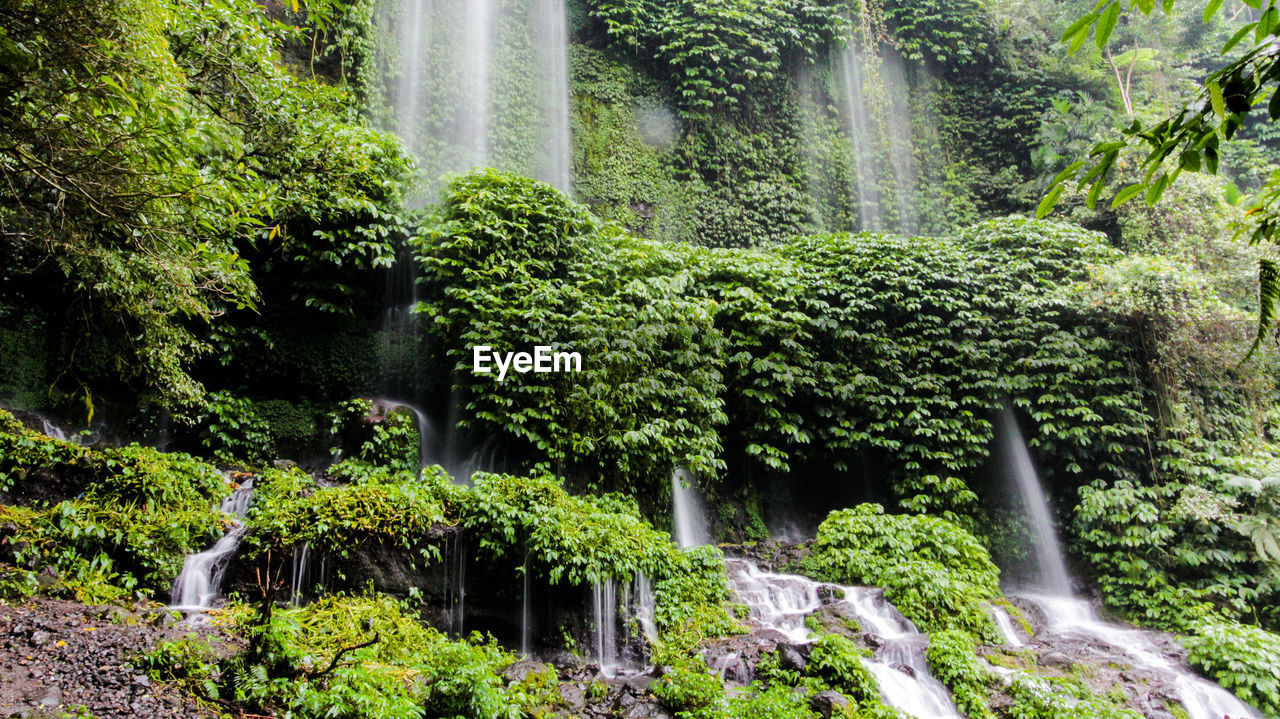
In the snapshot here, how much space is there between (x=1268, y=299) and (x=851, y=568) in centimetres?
730

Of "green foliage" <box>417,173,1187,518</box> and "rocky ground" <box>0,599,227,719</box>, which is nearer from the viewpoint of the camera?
"rocky ground" <box>0,599,227,719</box>

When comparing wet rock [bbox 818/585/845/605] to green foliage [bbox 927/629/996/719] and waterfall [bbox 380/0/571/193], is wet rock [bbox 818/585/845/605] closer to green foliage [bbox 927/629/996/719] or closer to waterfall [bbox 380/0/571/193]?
green foliage [bbox 927/629/996/719]

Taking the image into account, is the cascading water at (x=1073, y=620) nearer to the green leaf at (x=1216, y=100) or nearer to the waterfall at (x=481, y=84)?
the green leaf at (x=1216, y=100)

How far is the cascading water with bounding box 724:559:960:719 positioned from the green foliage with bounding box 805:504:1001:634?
11.5 inches

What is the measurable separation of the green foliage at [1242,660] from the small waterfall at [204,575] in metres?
9.98

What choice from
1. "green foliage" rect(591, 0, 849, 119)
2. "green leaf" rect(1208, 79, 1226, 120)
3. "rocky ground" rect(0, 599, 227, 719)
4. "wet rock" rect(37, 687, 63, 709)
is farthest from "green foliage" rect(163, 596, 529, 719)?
"green foliage" rect(591, 0, 849, 119)

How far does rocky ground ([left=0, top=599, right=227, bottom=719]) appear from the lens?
3.28 metres

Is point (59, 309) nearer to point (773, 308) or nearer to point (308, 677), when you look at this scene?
point (308, 677)

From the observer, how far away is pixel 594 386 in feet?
27.2

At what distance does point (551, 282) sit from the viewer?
29.8 feet

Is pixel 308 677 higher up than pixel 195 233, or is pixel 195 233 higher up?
pixel 195 233

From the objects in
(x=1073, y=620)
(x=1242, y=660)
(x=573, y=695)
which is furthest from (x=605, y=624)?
(x=1073, y=620)

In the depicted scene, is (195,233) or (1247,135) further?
(1247,135)

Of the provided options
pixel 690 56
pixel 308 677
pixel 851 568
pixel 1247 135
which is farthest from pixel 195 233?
pixel 1247 135
